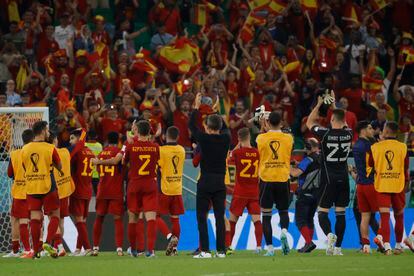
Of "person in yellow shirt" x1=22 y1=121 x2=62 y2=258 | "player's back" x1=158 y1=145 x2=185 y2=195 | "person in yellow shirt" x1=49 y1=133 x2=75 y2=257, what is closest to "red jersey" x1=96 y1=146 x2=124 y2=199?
"person in yellow shirt" x1=49 y1=133 x2=75 y2=257

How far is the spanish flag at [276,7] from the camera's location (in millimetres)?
30031

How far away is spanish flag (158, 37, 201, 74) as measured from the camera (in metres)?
27.7

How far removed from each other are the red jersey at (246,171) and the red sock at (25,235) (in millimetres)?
3518

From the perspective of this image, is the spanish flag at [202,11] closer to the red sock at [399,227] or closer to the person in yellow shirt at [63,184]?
the person in yellow shirt at [63,184]

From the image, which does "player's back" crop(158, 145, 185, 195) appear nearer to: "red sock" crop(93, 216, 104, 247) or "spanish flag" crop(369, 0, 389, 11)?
"red sock" crop(93, 216, 104, 247)

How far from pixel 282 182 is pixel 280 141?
0.63 metres

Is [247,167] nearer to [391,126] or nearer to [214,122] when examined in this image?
[214,122]

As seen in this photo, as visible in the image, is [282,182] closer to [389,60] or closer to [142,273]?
[142,273]

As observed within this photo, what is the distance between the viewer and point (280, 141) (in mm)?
19016

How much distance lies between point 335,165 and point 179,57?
947 cm

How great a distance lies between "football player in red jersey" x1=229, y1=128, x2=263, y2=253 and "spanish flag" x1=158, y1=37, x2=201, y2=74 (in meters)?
7.66

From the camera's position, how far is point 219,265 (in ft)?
53.8

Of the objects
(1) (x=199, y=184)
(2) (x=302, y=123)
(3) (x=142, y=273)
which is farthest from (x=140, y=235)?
(2) (x=302, y=123)

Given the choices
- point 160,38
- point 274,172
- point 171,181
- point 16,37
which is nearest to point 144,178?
point 171,181
